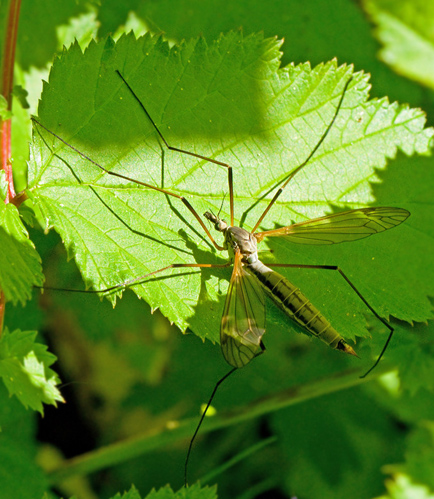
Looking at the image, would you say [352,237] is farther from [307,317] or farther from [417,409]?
[417,409]

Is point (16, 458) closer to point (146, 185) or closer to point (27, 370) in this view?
point (27, 370)

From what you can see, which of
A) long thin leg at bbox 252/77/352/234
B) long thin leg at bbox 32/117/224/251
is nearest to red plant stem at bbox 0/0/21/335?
long thin leg at bbox 32/117/224/251

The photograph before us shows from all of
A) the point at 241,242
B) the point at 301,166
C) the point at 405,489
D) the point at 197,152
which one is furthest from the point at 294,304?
the point at 405,489

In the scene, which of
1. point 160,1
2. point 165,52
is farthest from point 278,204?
point 160,1

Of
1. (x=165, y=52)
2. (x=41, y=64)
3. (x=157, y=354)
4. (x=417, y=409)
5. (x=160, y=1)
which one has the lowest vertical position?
(x=157, y=354)

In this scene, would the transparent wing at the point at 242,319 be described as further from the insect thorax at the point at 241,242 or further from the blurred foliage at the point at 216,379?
the blurred foliage at the point at 216,379

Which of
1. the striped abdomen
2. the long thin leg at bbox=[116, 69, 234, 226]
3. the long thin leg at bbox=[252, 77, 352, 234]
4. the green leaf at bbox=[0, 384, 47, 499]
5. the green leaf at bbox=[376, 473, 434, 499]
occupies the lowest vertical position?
the green leaf at bbox=[0, 384, 47, 499]

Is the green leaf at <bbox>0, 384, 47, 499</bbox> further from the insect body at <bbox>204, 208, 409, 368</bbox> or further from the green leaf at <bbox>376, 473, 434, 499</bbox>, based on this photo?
the green leaf at <bbox>376, 473, 434, 499</bbox>
